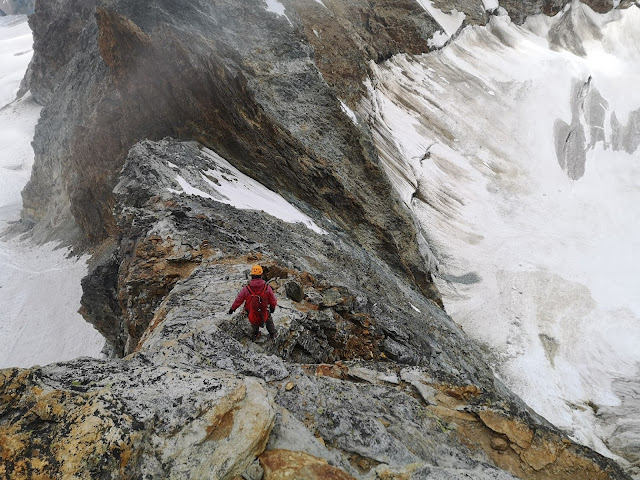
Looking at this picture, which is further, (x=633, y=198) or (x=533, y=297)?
(x=633, y=198)

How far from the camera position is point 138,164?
14.0m

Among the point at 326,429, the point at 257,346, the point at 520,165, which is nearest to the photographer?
the point at 326,429

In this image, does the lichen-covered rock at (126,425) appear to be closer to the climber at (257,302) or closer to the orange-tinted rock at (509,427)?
the climber at (257,302)

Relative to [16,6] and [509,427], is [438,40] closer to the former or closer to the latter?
[509,427]

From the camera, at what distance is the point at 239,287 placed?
8.98m

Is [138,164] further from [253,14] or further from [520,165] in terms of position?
[520,165]

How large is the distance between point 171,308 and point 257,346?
205 centimetres

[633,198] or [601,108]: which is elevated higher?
[601,108]

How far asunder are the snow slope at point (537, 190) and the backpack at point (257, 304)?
15.2 meters

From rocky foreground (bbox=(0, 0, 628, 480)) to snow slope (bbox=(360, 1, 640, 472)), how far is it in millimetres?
4260

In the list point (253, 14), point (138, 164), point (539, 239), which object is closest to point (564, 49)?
point (539, 239)

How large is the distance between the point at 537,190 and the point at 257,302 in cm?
3141

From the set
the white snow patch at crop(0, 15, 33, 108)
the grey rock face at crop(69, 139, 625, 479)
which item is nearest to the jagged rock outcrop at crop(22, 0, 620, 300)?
the grey rock face at crop(69, 139, 625, 479)

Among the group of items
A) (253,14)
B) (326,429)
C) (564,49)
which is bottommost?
(326,429)
